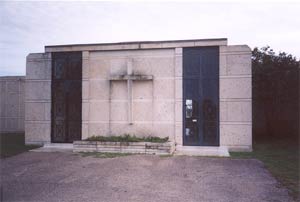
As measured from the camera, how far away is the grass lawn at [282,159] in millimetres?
6486

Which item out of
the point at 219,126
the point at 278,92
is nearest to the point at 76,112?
the point at 219,126

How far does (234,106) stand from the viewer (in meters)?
11.6

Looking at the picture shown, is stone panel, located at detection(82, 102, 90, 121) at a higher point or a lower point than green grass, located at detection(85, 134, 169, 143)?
higher

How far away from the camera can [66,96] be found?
12.9m

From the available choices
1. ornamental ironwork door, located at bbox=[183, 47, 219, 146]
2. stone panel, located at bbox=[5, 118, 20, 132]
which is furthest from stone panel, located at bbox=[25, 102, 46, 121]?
ornamental ironwork door, located at bbox=[183, 47, 219, 146]

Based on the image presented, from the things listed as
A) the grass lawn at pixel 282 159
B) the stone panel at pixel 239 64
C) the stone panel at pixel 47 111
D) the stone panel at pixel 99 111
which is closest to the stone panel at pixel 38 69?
the stone panel at pixel 47 111

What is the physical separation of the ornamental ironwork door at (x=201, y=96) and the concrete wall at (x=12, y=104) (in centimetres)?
1194

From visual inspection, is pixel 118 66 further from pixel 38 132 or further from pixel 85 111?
pixel 38 132

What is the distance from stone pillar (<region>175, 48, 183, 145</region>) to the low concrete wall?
1.23 m

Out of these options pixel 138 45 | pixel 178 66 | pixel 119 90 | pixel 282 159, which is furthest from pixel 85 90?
pixel 282 159

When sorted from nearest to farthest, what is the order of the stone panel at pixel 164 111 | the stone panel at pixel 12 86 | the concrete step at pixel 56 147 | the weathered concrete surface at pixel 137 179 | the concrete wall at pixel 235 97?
the weathered concrete surface at pixel 137 179 → the concrete step at pixel 56 147 → the concrete wall at pixel 235 97 → the stone panel at pixel 164 111 → the stone panel at pixel 12 86

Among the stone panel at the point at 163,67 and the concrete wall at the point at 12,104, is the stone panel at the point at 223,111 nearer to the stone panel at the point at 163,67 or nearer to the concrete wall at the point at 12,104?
the stone panel at the point at 163,67

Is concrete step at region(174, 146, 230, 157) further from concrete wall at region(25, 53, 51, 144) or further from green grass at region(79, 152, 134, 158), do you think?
concrete wall at region(25, 53, 51, 144)

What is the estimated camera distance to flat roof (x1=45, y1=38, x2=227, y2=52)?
38.5ft
